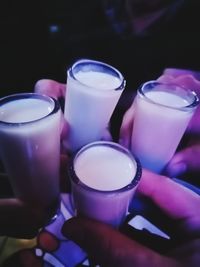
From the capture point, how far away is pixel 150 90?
1.05m

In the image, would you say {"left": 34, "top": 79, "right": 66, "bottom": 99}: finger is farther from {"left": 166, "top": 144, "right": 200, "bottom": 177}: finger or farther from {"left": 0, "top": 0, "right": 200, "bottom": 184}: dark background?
{"left": 0, "top": 0, "right": 200, "bottom": 184}: dark background

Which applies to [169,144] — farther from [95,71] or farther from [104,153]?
[95,71]

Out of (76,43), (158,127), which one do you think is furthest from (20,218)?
(76,43)

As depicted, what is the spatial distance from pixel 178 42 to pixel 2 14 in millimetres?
1295

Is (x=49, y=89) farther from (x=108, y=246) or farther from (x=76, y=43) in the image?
(x=76, y=43)

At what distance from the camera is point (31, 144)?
2.62 feet

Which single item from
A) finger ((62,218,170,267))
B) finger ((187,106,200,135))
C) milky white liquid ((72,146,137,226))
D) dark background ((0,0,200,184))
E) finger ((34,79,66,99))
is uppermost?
finger ((34,79,66,99))

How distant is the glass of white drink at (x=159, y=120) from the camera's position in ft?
3.03

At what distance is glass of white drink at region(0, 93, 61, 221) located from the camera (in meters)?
0.78

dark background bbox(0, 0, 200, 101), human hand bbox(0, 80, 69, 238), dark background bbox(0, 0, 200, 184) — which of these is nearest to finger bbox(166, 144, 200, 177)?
human hand bbox(0, 80, 69, 238)

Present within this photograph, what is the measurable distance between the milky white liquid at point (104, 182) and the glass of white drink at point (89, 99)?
101 millimetres

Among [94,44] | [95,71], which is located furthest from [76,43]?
[95,71]

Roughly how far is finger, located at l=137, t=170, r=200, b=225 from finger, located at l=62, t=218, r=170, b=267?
254 mm

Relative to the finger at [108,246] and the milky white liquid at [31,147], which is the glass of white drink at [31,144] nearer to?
the milky white liquid at [31,147]
